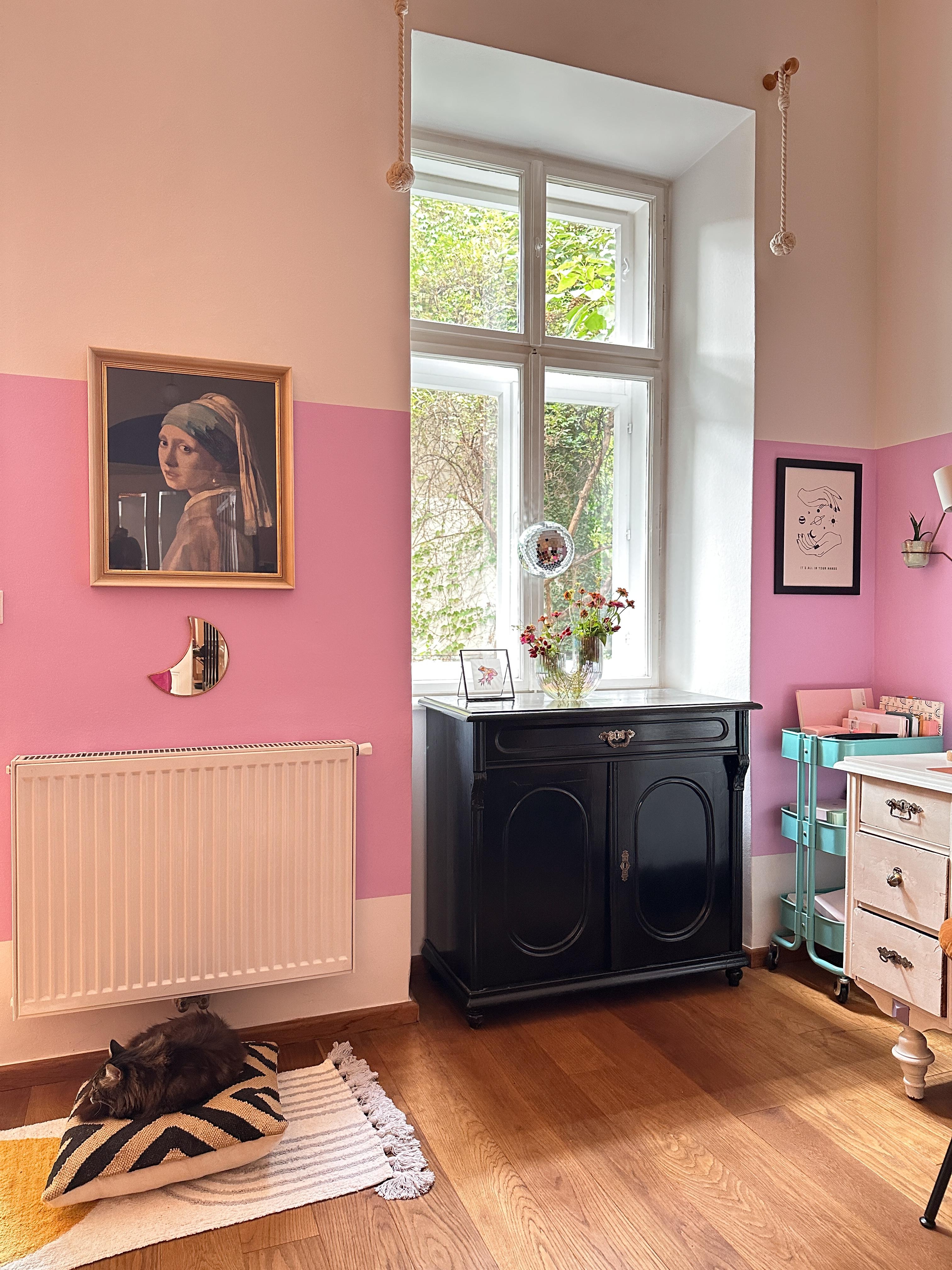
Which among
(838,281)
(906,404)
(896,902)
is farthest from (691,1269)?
(838,281)

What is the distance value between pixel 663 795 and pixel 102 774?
1637 millimetres

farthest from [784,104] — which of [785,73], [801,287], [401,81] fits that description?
[401,81]

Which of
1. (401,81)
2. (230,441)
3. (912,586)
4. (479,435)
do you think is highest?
(401,81)

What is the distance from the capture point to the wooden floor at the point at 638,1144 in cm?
166

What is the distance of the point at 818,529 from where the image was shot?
308cm

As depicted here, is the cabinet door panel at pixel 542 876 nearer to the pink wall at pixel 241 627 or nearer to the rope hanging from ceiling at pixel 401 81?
the pink wall at pixel 241 627

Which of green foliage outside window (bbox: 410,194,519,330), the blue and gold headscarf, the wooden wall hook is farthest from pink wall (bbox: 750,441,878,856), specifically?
the blue and gold headscarf

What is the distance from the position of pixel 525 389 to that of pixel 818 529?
1.15 metres

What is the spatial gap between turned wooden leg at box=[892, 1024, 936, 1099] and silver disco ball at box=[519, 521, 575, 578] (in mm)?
1727

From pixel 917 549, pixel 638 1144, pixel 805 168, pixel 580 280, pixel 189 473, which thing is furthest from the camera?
pixel 580 280

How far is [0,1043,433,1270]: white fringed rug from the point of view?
1.69 m

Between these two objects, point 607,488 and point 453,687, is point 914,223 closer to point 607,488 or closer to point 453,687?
point 607,488

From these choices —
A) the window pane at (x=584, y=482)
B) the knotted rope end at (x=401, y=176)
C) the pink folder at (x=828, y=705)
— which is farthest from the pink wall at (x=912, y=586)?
the knotted rope end at (x=401, y=176)

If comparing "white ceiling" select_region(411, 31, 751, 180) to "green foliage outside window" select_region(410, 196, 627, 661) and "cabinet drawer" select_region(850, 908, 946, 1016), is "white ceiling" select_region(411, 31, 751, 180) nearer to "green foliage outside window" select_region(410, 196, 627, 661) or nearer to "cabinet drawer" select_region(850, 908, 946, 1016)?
"green foliage outside window" select_region(410, 196, 627, 661)
